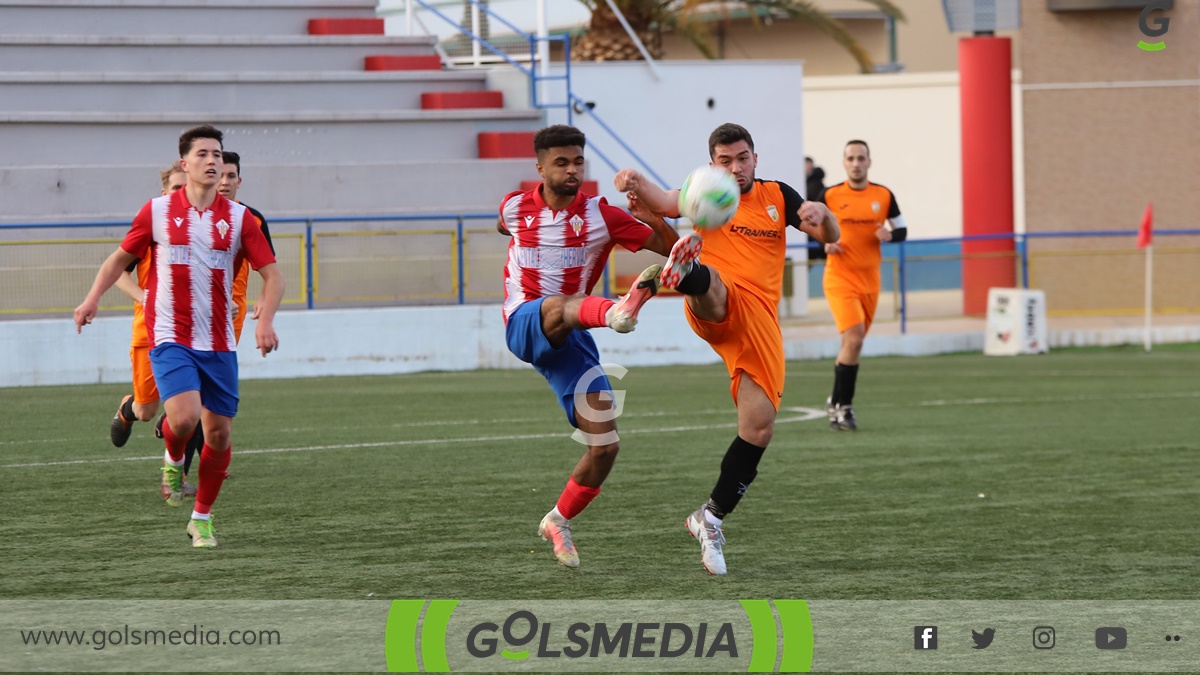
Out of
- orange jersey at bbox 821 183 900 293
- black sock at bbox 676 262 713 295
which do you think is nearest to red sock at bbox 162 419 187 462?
black sock at bbox 676 262 713 295

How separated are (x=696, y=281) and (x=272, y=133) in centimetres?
1652

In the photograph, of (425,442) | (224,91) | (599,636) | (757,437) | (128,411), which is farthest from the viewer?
(224,91)

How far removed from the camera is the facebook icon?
17.4 ft

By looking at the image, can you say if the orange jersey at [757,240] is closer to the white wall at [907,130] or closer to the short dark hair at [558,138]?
the short dark hair at [558,138]

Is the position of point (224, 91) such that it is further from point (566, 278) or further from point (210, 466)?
point (566, 278)

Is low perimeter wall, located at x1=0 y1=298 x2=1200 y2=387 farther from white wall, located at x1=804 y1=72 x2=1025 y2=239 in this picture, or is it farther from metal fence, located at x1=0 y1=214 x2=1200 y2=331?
white wall, located at x1=804 y1=72 x2=1025 y2=239

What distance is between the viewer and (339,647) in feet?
17.0

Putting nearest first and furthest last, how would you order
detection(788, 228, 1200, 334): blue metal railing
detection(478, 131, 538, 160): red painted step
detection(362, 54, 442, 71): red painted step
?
1. detection(788, 228, 1200, 334): blue metal railing
2. detection(478, 131, 538, 160): red painted step
3. detection(362, 54, 442, 71): red painted step

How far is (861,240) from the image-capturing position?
1255cm

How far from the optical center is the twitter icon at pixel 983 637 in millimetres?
5316

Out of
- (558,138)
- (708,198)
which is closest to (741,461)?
(708,198)

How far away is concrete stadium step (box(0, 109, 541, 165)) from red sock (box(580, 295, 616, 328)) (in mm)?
15957

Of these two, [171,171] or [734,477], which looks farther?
[171,171]

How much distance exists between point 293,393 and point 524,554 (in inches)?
→ 372
